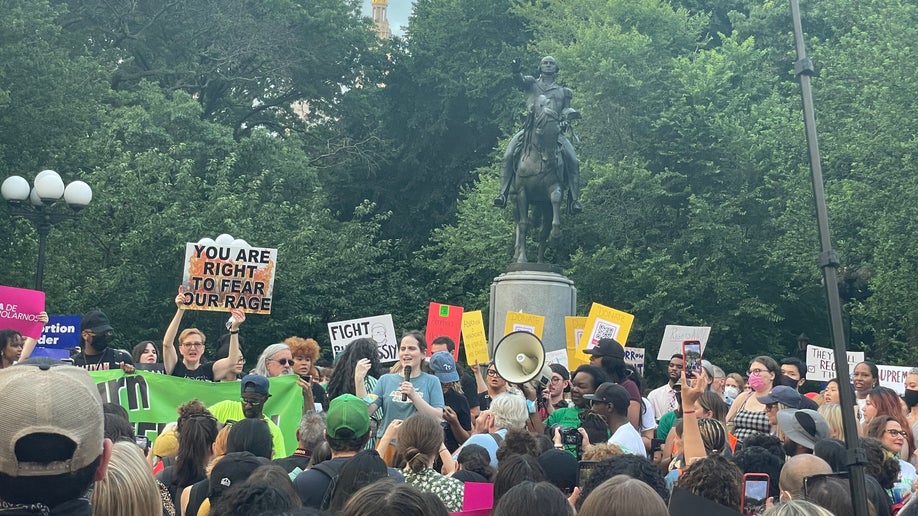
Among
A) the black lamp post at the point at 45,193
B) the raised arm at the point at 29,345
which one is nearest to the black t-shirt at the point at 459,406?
the raised arm at the point at 29,345

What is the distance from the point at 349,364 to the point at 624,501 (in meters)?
5.27

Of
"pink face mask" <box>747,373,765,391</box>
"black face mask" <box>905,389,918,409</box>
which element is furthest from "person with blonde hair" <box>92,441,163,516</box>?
"black face mask" <box>905,389,918,409</box>

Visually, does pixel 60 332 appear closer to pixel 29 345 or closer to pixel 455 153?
pixel 29 345

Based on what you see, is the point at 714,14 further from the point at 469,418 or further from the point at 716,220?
the point at 469,418

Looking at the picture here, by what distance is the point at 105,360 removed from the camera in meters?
9.96

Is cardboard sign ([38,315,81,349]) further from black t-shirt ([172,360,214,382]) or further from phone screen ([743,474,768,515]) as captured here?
phone screen ([743,474,768,515])

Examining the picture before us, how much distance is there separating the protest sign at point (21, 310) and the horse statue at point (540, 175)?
29.1 feet

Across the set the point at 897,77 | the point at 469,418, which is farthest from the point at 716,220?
the point at 469,418

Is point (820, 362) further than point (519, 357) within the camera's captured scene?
Yes

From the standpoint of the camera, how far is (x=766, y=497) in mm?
5578

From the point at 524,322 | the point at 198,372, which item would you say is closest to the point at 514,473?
the point at 198,372

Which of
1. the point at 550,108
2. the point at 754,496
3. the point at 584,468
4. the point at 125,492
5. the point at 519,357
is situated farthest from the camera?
the point at 550,108

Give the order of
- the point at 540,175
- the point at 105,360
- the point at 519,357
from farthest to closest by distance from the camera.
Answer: the point at 540,175
the point at 519,357
the point at 105,360

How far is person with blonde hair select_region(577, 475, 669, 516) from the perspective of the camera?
3.84 m
